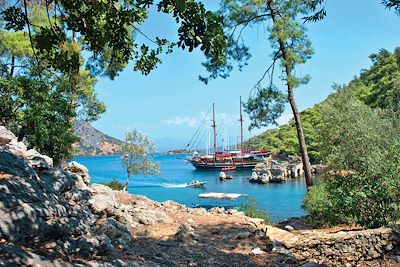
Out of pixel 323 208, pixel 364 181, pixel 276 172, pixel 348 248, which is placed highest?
pixel 364 181

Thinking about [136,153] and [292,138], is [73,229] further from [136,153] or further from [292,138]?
[292,138]

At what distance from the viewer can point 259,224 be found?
35.6ft

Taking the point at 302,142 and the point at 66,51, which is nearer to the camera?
the point at 66,51

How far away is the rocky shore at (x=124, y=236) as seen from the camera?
190 inches

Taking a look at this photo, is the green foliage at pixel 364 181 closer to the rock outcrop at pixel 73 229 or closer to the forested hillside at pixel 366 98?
the rock outcrop at pixel 73 229

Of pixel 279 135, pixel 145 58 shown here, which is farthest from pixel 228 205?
pixel 279 135

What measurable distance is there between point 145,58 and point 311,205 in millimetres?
10340

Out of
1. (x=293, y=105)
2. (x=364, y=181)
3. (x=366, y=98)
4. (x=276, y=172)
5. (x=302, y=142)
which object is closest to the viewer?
(x=364, y=181)

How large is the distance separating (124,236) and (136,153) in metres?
19.9

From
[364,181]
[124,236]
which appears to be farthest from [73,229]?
[364,181]

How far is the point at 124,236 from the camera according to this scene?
701 centimetres

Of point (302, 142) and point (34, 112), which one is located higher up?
point (34, 112)

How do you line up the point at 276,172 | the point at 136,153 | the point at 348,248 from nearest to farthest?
the point at 348,248 → the point at 136,153 → the point at 276,172

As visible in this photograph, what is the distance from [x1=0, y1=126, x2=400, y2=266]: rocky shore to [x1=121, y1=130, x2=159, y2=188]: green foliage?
1515 cm
